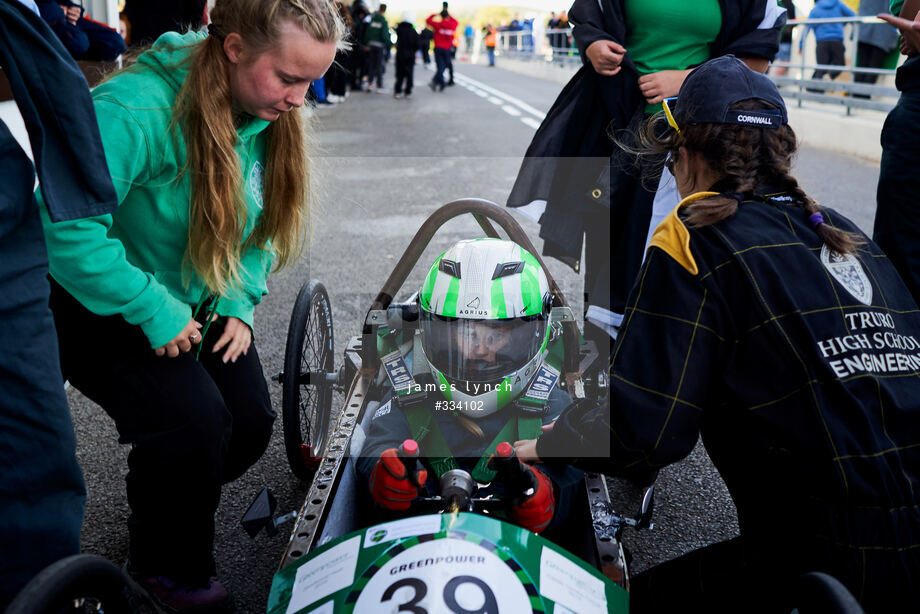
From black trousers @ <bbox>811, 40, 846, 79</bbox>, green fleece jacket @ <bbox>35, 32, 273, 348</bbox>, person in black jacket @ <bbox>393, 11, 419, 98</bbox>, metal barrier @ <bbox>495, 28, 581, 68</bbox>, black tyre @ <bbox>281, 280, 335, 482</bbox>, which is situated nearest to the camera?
green fleece jacket @ <bbox>35, 32, 273, 348</bbox>

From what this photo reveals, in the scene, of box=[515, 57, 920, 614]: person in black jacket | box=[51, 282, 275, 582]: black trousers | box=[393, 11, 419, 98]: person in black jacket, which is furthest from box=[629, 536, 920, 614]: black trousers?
box=[393, 11, 419, 98]: person in black jacket

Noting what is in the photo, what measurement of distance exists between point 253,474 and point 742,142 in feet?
7.61

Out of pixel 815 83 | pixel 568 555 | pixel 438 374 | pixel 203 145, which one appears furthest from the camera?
pixel 815 83

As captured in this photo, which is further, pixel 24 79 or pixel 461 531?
pixel 461 531

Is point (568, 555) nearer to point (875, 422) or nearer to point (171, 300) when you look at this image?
point (875, 422)

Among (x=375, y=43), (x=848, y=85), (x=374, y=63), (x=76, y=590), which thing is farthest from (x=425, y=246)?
(x=374, y=63)

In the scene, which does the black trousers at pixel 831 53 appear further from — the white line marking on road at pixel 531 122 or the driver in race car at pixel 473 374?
the driver in race car at pixel 473 374

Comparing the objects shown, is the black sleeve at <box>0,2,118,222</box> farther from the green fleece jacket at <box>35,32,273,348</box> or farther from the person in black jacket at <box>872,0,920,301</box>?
the person in black jacket at <box>872,0,920,301</box>

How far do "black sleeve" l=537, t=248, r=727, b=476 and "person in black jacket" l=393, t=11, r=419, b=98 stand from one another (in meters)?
17.4

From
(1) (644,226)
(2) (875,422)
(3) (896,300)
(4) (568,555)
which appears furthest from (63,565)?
(1) (644,226)

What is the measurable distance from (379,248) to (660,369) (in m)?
4.74

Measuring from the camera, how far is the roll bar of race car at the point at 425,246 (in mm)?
3031

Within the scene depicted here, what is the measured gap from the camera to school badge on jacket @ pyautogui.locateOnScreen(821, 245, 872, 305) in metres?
1.80

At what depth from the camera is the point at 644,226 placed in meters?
3.16
